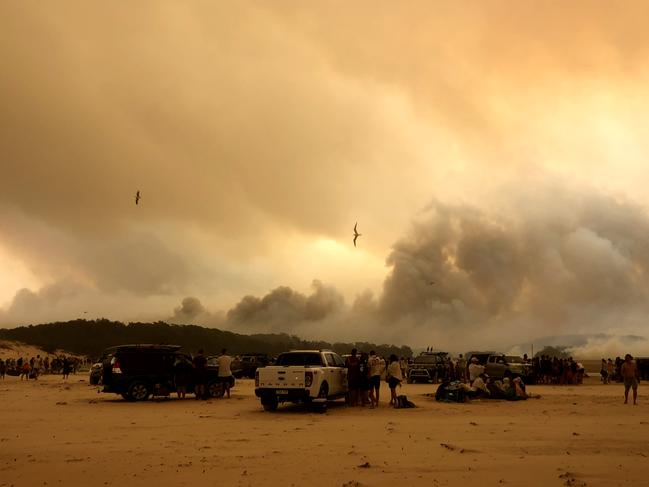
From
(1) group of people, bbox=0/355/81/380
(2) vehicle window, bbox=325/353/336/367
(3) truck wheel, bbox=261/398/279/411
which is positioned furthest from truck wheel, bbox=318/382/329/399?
(1) group of people, bbox=0/355/81/380

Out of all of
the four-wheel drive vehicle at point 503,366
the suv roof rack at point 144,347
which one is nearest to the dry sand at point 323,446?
the suv roof rack at point 144,347

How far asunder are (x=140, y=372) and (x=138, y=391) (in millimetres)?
696

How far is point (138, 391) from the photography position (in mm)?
23797

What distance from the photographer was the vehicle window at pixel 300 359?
20.9 meters

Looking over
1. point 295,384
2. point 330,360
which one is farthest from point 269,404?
point 330,360

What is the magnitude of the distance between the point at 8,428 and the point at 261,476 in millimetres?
8880

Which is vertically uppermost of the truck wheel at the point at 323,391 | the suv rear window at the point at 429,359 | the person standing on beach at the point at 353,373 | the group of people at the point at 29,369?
the suv rear window at the point at 429,359

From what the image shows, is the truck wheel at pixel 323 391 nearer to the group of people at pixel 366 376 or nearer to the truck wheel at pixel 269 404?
the truck wheel at pixel 269 404

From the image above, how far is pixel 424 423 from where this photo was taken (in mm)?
16688

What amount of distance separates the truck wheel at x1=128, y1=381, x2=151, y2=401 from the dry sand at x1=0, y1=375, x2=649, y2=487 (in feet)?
8.08

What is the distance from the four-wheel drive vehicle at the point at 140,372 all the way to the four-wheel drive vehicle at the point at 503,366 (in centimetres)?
1892

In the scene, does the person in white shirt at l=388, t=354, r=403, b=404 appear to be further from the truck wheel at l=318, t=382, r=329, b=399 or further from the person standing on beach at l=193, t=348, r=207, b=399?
the person standing on beach at l=193, t=348, r=207, b=399

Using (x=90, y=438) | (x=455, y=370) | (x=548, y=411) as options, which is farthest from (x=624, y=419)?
(x=455, y=370)

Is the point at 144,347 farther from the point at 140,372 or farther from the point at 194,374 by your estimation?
the point at 194,374
